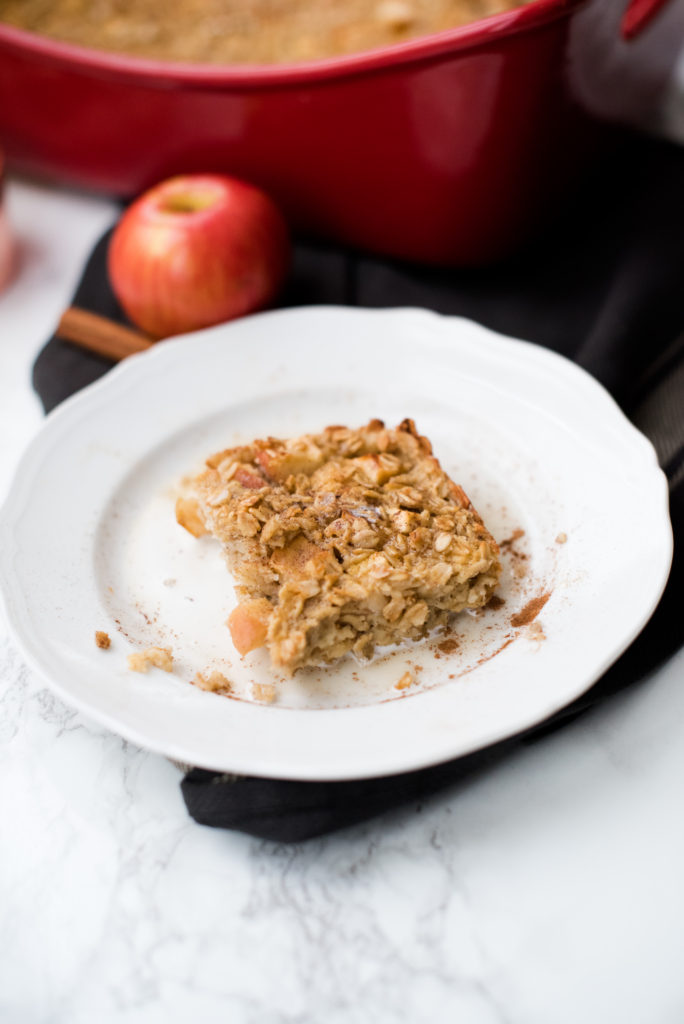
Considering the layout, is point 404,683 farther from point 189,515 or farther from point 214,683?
point 189,515

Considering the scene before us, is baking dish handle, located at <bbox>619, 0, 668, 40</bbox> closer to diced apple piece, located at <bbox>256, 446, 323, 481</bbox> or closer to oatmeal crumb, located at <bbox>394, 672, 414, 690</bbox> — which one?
diced apple piece, located at <bbox>256, 446, 323, 481</bbox>

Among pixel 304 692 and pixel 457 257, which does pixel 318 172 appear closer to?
pixel 457 257

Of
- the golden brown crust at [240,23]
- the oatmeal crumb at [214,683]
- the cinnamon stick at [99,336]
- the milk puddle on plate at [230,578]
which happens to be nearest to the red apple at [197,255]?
the cinnamon stick at [99,336]

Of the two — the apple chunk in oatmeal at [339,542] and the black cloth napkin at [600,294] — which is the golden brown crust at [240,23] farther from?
the apple chunk in oatmeal at [339,542]

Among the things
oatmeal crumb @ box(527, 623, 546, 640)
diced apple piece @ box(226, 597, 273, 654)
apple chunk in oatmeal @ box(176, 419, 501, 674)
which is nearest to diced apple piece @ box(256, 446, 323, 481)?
apple chunk in oatmeal @ box(176, 419, 501, 674)

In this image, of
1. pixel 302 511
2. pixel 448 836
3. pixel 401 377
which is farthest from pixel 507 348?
pixel 448 836
